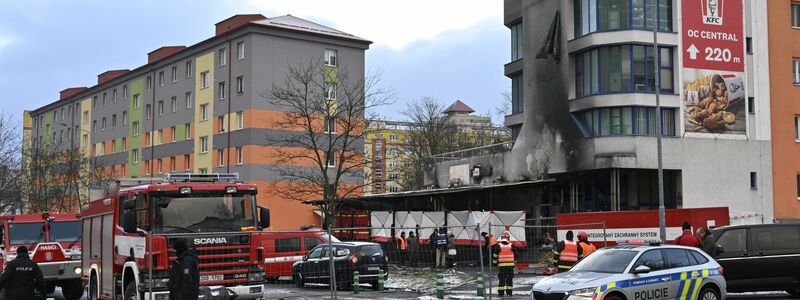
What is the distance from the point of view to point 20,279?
1433 cm

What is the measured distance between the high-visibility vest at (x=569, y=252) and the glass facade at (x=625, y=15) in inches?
866

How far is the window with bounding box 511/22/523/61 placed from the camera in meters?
50.0

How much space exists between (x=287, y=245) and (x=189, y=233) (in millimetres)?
11084

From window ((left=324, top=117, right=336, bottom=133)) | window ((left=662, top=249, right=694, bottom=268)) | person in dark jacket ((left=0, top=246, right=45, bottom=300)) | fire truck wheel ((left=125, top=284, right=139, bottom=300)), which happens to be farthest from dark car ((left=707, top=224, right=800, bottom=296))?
window ((left=324, top=117, right=336, bottom=133))

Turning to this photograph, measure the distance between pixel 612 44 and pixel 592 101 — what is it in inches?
109

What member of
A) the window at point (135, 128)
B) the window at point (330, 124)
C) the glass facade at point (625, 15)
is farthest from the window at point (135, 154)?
the glass facade at point (625, 15)

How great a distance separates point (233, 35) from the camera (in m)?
60.7

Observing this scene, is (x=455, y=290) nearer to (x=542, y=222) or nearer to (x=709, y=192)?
(x=542, y=222)

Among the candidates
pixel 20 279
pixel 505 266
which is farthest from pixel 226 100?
pixel 20 279

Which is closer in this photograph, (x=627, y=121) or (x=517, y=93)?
(x=627, y=121)

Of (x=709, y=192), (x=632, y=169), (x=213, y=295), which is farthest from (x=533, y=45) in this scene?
(x=213, y=295)

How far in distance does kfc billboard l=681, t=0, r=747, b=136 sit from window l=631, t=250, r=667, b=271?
2722 centimetres

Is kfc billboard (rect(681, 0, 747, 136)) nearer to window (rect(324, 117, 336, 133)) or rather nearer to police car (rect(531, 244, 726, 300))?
window (rect(324, 117, 336, 133))

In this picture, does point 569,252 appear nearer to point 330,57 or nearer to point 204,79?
point 330,57
